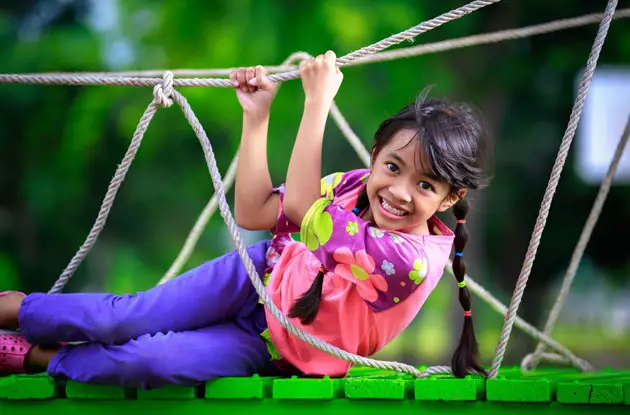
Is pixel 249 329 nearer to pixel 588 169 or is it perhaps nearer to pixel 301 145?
pixel 301 145

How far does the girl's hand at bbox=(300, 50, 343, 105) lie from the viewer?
5.28ft

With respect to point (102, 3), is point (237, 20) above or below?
below

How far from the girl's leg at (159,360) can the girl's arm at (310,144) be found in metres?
0.31

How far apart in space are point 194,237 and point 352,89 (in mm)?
2896

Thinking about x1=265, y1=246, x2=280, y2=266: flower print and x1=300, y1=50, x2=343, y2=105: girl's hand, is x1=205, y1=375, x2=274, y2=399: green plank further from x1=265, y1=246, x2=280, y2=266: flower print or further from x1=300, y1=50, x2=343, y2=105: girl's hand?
x1=300, y1=50, x2=343, y2=105: girl's hand

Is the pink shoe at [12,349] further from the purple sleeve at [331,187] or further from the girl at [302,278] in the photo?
the purple sleeve at [331,187]

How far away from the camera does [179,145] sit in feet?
24.0

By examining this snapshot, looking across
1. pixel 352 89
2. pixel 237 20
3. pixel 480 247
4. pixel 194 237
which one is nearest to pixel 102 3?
pixel 237 20

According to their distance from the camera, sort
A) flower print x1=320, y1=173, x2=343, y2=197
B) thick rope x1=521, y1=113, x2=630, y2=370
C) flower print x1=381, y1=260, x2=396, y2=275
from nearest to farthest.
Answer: flower print x1=381, y1=260, x2=396, y2=275 < flower print x1=320, y1=173, x2=343, y2=197 < thick rope x1=521, y1=113, x2=630, y2=370

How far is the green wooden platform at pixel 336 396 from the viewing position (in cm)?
160

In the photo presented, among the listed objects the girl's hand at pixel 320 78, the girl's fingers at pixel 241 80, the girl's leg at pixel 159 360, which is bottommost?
the girl's leg at pixel 159 360

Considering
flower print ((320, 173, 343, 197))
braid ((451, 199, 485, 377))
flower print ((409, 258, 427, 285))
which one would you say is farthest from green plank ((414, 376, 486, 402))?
flower print ((320, 173, 343, 197))

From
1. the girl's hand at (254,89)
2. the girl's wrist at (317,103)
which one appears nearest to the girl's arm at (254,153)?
the girl's hand at (254,89)

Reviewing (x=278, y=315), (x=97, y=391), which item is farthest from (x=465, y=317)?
(x=97, y=391)
